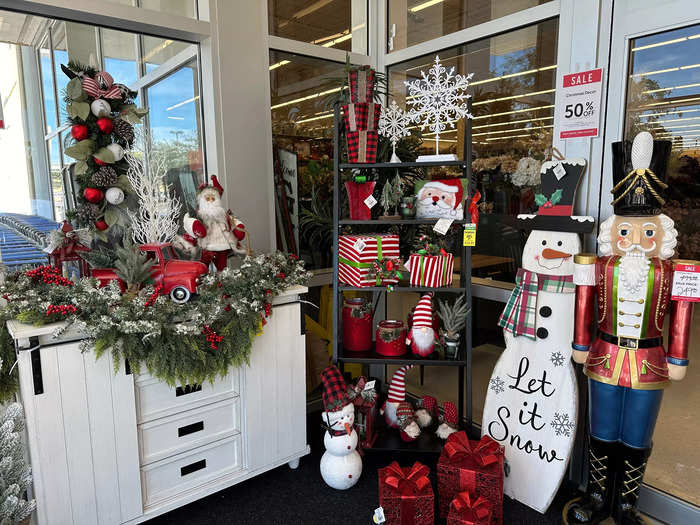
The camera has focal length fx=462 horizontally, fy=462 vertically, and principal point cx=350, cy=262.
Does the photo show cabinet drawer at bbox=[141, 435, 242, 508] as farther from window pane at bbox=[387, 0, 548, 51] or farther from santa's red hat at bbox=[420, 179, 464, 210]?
window pane at bbox=[387, 0, 548, 51]

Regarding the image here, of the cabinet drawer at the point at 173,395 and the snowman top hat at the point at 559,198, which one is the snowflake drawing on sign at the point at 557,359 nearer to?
the snowman top hat at the point at 559,198

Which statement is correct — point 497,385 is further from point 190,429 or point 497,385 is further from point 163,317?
point 163,317

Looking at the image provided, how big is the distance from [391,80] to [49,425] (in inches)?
108

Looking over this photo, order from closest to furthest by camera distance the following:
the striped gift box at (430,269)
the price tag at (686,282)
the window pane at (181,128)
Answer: the price tag at (686,282) → the striped gift box at (430,269) → the window pane at (181,128)

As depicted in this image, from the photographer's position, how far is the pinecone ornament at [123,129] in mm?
2062

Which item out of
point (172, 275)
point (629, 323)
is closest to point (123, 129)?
point (172, 275)

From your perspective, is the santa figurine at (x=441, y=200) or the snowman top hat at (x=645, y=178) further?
the santa figurine at (x=441, y=200)

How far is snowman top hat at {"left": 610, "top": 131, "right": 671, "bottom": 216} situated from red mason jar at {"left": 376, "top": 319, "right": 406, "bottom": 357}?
1.21 meters

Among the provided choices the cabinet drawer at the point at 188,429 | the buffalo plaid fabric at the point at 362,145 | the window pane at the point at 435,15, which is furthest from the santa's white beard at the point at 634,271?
the cabinet drawer at the point at 188,429

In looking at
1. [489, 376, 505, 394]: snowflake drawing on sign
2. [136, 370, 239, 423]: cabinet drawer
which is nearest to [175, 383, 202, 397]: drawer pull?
[136, 370, 239, 423]: cabinet drawer

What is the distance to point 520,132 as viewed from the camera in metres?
2.44

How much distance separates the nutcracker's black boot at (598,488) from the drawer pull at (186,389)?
1.71 metres

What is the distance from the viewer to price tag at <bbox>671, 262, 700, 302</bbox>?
165cm

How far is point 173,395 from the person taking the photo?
6.49ft
